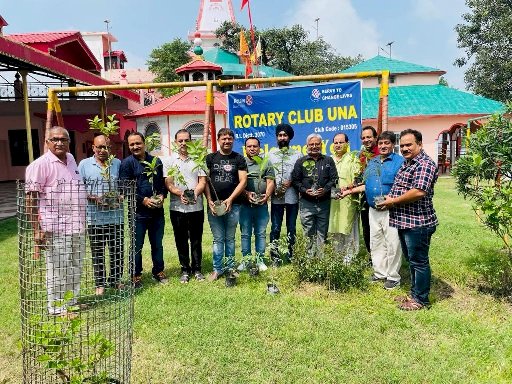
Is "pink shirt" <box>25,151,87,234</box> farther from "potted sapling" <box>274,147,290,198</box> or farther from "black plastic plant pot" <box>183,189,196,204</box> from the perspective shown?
"potted sapling" <box>274,147,290,198</box>

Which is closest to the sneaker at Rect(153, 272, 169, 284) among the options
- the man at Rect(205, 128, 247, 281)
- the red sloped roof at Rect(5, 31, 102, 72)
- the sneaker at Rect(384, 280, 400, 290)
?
the man at Rect(205, 128, 247, 281)

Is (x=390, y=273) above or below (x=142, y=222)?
below

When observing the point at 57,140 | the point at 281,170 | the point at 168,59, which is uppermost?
the point at 168,59

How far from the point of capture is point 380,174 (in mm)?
4527

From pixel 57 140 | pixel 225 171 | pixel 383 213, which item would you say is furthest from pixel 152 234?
pixel 383 213

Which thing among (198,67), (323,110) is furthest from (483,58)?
(323,110)

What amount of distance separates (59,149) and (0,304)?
6.39 ft

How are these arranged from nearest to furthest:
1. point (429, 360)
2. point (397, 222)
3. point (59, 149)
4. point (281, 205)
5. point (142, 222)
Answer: point (429, 360), point (59, 149), point (397, 222), point (142, 222), point (281, 205)

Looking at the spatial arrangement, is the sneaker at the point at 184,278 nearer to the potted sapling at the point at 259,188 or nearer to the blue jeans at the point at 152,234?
the blue jeans at the point at 152,234

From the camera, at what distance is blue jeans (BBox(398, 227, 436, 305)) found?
3908 millimetres

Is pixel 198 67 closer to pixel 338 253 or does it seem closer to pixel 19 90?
pixel 19 90

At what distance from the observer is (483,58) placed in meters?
24.4

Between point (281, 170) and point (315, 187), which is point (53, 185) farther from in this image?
point (315, 187)

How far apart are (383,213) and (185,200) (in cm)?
218
